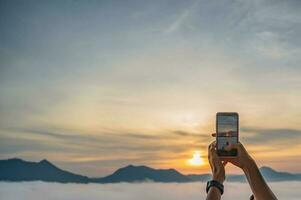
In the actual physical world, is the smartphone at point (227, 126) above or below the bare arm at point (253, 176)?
above

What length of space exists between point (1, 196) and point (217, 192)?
11.5 ft

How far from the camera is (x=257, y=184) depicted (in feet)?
2.28

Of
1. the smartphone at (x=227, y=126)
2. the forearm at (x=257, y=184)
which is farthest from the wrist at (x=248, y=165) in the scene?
the smartphone at (x=227, y=126)

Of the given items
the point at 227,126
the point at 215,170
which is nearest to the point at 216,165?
the point at 215,170

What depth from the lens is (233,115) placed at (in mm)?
877

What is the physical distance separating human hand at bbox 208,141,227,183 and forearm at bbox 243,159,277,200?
3 cm

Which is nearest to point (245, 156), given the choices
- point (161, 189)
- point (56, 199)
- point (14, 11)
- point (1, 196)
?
point (14, 11)

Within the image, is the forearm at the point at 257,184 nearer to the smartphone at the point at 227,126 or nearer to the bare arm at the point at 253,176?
the bare arm at the point at 253,176

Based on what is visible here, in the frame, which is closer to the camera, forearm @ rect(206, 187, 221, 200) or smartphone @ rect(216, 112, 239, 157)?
forearm @ rect(206, 187, 221, 200)

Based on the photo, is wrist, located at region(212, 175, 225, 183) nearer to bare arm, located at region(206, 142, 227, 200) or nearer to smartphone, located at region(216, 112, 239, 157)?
bare arm, located at region(206, 142, 227, 200)

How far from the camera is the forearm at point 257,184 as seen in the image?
2.27ft

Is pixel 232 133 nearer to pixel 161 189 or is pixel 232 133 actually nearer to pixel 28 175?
pixel 161 189

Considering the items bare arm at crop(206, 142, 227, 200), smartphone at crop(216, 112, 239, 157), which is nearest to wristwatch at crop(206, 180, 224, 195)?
bare arm at crop(206, 142, 227, 200)

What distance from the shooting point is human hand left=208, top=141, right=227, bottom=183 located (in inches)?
28.3
